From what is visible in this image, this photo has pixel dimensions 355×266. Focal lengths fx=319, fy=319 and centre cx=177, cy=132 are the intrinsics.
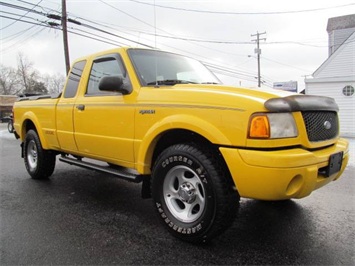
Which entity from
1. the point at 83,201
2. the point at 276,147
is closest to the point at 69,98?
the point at 83,201

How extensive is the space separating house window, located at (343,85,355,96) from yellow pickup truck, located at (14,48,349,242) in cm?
1307

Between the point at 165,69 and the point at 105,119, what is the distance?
96cm

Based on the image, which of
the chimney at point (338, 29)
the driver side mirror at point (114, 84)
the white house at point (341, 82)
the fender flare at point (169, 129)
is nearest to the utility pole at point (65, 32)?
the white house at point (341, 82)

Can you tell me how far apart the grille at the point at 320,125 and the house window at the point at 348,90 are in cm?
1341

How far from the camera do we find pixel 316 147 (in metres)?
2.88

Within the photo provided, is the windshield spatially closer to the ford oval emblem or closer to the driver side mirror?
the driver side mirror

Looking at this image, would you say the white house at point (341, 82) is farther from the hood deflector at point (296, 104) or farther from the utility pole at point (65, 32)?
the utility pole at point (65, 32)

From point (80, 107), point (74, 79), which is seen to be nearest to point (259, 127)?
point (80, 107)

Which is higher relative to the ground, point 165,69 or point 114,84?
point 165,69

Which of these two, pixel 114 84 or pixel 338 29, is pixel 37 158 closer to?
pixel 114 84

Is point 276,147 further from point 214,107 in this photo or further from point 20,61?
point 20,61

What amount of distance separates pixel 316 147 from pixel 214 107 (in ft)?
3.25

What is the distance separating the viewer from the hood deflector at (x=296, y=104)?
104 inches

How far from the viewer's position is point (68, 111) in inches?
181
